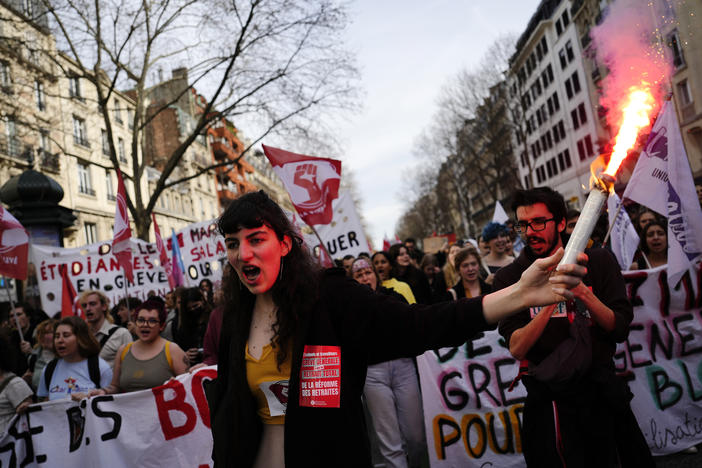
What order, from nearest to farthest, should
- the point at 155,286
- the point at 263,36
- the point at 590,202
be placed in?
1. the point at 590,202
2. the point at 155,286
3. the point at 263,36

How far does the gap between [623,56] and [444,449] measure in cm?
365

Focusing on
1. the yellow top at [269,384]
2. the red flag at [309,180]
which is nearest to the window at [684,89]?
the yellow top at [269,384]

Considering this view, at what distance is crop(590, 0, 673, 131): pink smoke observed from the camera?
7.36 ft

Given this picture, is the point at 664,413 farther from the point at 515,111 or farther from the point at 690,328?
the point at 515,111

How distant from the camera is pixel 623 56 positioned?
93.8 inches

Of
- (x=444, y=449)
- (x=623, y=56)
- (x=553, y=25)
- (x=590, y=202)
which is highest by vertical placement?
(x=553, y=25)

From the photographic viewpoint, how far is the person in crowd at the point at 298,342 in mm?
1925

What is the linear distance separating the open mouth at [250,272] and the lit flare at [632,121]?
131 centimetres

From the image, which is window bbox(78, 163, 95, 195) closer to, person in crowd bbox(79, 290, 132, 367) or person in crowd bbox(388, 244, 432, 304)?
person in crowd bbox(79, 290, 132, 367)

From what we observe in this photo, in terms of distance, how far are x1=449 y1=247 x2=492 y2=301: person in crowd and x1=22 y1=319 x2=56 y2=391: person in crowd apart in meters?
4.23

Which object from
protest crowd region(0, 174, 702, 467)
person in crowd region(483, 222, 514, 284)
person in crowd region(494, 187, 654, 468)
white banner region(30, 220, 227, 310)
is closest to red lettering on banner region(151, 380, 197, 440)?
protest crowd region(0, 174, 702, 467)

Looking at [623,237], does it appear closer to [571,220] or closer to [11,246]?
[571,220]

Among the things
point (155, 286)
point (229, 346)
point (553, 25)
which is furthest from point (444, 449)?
point (553, 25)

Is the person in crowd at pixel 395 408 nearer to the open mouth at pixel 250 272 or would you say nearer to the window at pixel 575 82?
the open mouth at pixel 250 272
